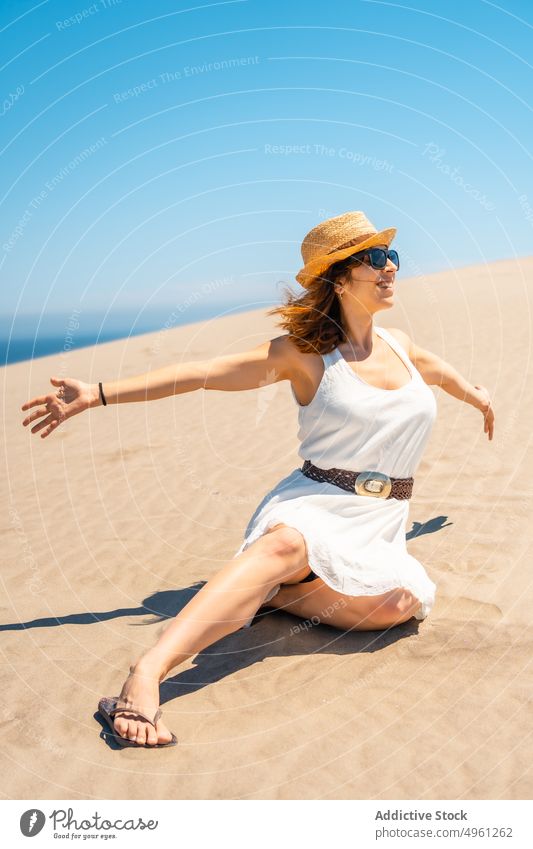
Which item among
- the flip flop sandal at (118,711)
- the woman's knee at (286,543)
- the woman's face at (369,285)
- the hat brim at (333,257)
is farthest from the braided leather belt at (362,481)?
the flip flop sandal at (118,711)

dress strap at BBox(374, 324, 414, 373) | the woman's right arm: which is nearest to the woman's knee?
the woman's right arm

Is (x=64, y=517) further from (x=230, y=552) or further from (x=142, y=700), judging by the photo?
(x=142, y=700)

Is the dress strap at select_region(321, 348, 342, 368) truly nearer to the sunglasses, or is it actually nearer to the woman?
the woman

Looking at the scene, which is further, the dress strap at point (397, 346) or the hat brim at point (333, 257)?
the dress strap at point (397, 346)

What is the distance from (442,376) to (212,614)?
2.17m

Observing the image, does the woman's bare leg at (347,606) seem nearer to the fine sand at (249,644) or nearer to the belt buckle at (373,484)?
the fine sand at (249,644)

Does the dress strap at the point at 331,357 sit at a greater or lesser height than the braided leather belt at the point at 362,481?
greater

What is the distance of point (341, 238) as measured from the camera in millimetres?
4012

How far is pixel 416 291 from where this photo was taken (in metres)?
22.8

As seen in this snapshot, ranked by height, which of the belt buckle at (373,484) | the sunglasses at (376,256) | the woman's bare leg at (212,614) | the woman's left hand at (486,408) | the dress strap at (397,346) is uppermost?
the sunglasses at (376,256)

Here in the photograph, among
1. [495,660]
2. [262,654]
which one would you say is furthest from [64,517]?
[495,660]

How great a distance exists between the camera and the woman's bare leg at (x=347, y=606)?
3811 millimetres

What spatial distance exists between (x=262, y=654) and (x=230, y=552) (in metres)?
1.52
